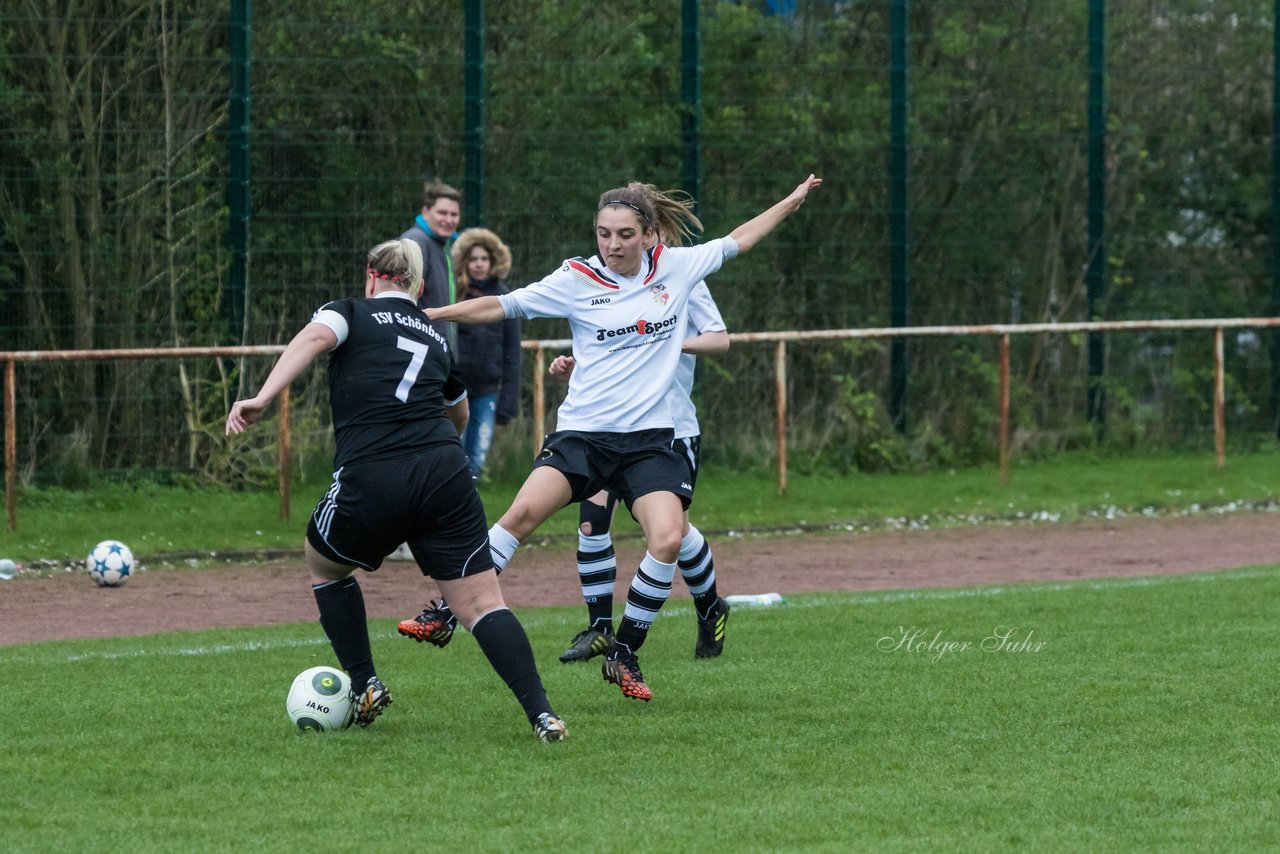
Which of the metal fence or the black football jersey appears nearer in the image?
the black football jersey

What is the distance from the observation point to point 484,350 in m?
11.1

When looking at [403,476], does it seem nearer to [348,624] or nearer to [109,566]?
[348,624]

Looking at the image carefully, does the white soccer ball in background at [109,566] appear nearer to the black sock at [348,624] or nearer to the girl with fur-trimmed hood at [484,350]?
the girl with fur-trimmed hood at [484,350]

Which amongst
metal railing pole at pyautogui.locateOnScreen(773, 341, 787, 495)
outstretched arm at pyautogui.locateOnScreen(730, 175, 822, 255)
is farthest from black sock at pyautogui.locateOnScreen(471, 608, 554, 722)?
metal railing pole at pyautogui.locateOnScreen(773, 341, 787, 495)

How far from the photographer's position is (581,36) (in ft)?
49.3

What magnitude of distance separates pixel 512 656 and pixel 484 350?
5363 mm

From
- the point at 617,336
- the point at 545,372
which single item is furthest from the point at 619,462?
the point at 545,372

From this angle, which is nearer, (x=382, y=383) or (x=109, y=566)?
(x=382, y=383)

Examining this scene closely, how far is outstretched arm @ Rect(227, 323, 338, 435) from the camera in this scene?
18.2 ft

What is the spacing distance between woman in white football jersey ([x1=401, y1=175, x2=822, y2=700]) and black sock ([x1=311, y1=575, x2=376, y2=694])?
2.30 ft

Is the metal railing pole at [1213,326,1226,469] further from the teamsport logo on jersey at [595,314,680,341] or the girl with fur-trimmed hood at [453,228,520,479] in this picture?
the teamsport logo on jersey at [595,314,680,341]

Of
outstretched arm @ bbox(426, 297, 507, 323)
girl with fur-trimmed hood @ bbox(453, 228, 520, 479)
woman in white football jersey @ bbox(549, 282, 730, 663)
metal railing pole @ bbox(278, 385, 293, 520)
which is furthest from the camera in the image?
metal railing pole @ bbox(278, 385, 293, 520)

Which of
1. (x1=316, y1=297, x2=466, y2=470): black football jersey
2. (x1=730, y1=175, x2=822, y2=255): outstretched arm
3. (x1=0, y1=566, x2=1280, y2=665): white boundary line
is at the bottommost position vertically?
(x1=0, y1=566, x2=1280, y2=665): white boundary line

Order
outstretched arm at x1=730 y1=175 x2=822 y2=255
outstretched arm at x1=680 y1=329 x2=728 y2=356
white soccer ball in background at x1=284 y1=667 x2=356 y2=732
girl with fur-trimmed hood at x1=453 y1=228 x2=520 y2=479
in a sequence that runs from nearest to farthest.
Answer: white soccer ball in background at x1=284 y1=667 x2=356 y2=732, outstretched arm at x1=730 y1=175 x2=822 y2=255, outstretched arm at x1=680 y1=329 x2=728 y2=356, girl with fur-trimmed hood at x1=453 y1=228 x2=520 y2=479
